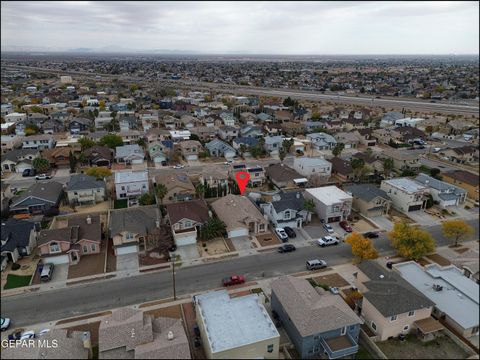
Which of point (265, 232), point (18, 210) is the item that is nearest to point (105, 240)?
point (18, 210)

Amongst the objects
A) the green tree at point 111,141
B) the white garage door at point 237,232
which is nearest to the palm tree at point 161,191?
the white garage door at point 237,232

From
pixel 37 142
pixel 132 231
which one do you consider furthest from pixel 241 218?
pixel 37 142

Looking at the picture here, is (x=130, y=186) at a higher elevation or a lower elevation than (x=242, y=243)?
higher

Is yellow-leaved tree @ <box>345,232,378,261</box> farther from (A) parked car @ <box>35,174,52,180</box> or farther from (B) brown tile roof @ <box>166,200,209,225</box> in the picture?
(A) parked car @ <box>35,174,52,180</box>

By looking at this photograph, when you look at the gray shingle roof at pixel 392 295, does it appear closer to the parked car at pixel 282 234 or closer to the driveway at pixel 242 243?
the parked car at pixel 282 234

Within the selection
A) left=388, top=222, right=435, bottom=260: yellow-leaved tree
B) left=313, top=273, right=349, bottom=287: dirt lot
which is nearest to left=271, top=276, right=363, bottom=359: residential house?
left=313, top=273, right=349, bottom=287: dirt lot

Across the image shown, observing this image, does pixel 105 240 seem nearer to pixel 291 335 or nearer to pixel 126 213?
pixel 126 213

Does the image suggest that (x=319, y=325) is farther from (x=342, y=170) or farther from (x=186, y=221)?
(x=342, y=170)
